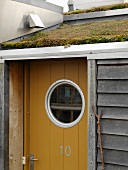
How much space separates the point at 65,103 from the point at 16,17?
1374 millimetres

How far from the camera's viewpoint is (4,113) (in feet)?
12.6

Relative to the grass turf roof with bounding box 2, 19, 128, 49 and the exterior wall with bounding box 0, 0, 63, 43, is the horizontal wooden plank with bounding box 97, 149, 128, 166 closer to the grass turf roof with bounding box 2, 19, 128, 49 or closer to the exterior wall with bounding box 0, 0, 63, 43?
the grass turf roof with bounding box 2, 19, 128, 49

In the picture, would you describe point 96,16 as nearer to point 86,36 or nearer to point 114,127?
point 86,36

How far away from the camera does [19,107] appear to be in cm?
404

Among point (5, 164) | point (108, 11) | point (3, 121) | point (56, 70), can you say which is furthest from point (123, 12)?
point (5, 164)

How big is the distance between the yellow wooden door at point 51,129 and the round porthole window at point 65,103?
5cm

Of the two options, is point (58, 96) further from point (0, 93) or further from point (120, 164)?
point (120, 164)

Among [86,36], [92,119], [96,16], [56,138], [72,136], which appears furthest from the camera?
[96,16]

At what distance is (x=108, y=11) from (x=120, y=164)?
2457 mm

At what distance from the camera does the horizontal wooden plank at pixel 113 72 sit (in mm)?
3004

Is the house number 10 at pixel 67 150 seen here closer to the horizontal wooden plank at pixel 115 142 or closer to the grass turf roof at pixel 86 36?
the horizontal wooden plank at pixel 115 142

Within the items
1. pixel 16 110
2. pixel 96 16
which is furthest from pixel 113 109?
pixel 96 16

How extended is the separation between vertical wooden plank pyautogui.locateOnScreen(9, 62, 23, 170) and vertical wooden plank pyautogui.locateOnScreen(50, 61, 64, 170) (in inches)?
18.4

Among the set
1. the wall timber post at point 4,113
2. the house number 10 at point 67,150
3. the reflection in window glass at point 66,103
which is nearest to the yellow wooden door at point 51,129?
the house number 10 at point 67,150
